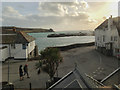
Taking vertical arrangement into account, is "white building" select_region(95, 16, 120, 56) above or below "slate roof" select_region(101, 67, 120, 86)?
above

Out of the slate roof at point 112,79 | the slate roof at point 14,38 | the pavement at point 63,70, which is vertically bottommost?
the pavement at point 63,70

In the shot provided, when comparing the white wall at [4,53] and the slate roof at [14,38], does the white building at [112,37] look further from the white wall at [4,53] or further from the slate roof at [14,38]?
the white wall at [4,53]

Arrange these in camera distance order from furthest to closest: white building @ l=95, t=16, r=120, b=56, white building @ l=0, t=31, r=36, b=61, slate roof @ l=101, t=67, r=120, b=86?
white building @ l=95, t=16, r=120, b=56 → white building @ l=0, t=31, r=36, b=61 → slate roof @ l=101, t=67, r=120, b=86

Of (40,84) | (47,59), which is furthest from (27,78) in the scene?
(47,59)

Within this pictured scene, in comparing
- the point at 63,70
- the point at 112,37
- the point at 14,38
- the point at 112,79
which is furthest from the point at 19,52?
the point at 112,37

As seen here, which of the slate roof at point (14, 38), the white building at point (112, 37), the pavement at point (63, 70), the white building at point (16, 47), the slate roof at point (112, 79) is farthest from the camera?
the white building at point (112, 37)

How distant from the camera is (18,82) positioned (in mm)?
12328

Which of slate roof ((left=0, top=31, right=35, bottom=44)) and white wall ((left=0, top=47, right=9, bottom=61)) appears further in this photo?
slate roof ((left=0, top=31, right=35, bottom=44))

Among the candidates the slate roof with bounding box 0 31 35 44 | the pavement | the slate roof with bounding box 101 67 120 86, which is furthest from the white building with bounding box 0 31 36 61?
the slate roof with bounding box 101 67 120 86

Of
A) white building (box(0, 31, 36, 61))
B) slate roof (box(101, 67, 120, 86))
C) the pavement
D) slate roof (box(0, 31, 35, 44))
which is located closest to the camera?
slate roof (box(101, 67, 120, 86))

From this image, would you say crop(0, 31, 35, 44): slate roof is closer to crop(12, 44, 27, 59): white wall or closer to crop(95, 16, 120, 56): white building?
crop(12, 44, 27, 59): white wall

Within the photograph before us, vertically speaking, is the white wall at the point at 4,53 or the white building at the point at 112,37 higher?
the white building at the point at 112,37

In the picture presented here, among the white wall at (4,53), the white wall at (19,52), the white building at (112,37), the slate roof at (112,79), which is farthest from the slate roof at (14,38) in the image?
the slate roof at (112,79)

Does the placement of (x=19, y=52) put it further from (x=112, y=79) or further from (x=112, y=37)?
(x=112, y=37)
